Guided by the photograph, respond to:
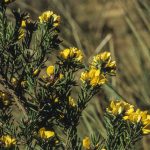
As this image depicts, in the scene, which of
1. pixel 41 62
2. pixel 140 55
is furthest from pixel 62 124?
pixel 140 55

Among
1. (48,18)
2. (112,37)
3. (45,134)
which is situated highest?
(112,37)

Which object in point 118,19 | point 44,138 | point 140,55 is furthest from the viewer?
point 118,19

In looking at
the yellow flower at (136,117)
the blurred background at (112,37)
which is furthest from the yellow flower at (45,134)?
the blurred background at (112,37)

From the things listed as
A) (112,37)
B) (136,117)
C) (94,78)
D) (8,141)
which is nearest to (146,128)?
(136,117)

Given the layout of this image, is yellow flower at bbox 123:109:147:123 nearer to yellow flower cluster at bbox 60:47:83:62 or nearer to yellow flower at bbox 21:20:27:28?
yellow flower cluster at bbox 60:47:83:62

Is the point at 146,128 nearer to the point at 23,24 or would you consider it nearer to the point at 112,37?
the point at 23,24

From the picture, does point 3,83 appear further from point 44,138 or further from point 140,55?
Answer: point 140,55

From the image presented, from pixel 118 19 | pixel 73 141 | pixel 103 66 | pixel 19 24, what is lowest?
pixel 73 141
